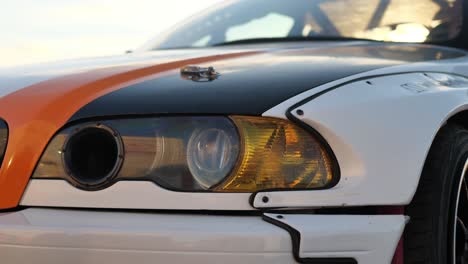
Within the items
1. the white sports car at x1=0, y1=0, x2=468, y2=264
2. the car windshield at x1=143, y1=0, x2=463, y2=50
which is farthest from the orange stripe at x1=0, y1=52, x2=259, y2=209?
the car windshield at x1=143, y1=0, x2=463, y2=50

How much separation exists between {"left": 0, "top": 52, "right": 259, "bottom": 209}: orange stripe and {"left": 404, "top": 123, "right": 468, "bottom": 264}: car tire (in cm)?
85

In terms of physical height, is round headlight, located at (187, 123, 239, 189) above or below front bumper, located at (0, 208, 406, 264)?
above

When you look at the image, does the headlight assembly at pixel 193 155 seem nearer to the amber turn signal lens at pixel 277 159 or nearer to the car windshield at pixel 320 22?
the amber turn signal lens at pixel 277 159

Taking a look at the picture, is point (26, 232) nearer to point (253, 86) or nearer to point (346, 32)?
point (253, 86)

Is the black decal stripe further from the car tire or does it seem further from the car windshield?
the car windshield

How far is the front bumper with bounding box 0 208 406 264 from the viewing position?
1.44 metres

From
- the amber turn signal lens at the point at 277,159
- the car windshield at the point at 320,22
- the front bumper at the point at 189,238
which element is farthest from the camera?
the car windshield at the point at 320,22

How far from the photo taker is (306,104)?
5.20 feet

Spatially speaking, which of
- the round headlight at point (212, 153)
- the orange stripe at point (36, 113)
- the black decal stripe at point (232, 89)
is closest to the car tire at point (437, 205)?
the black decal stripe at point (232, 89)

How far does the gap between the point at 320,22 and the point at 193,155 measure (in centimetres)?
174

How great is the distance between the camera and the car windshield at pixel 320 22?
9.43ft

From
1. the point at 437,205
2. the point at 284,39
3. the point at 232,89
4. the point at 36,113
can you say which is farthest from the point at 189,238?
the point at 284,39

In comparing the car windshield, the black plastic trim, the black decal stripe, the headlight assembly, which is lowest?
the black plastic trim

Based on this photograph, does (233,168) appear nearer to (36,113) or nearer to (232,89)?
(232,89)
